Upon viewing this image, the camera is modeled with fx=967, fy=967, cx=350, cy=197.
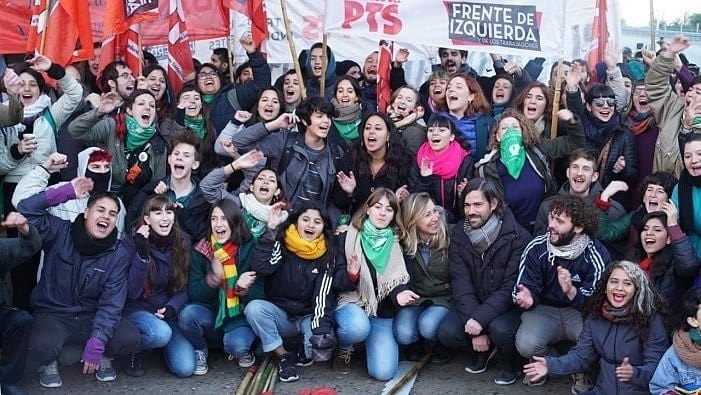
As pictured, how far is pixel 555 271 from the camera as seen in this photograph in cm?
604

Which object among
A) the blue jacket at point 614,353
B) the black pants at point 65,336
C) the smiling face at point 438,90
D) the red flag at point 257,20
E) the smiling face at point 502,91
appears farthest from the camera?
the red flag at point 257,20

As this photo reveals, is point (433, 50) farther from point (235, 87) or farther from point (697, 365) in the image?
point (697, 365)

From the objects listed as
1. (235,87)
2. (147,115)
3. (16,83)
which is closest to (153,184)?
(147,115)

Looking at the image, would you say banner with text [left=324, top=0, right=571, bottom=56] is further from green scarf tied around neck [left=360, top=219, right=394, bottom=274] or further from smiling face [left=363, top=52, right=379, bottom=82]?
green scarf tied around neck [left=360, top=219, right=394, bottom=274]

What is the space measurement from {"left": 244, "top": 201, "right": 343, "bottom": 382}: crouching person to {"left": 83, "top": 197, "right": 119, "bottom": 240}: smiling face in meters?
0.92

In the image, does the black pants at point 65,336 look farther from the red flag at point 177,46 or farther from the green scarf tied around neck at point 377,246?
the red flag at point 177,46

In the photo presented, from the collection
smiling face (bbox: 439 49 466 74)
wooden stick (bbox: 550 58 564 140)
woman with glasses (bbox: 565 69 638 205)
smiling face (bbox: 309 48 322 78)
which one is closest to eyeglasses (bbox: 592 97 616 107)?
woman with glasses (bbox: 565 69 638 205)

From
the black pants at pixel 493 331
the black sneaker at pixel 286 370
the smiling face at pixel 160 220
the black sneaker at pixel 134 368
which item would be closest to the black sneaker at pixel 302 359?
the black sneaker at pixel 286 370

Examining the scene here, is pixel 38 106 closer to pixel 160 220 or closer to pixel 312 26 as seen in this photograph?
pixel 160 220

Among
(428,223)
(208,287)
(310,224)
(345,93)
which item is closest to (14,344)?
(208,287)

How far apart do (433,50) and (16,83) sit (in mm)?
6463

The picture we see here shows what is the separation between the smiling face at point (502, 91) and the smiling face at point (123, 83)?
9.87 feet

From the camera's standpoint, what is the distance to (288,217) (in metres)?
6.27

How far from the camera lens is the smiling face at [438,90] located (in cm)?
787
